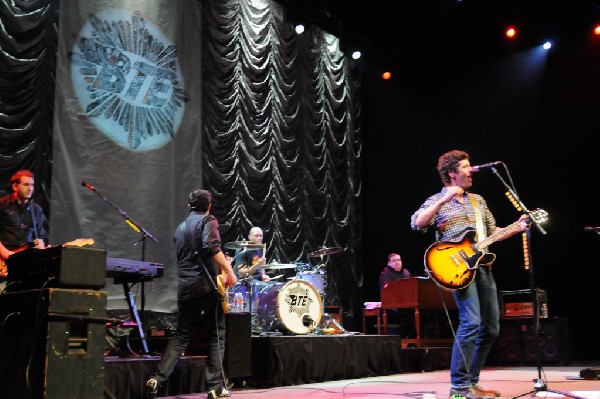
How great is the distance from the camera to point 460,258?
4.76 m

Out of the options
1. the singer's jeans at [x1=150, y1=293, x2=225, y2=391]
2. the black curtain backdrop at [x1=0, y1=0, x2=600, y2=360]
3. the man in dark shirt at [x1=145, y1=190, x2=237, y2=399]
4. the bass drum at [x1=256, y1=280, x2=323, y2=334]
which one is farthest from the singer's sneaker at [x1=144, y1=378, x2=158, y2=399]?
the black curtain backdrop at [x1=0, y1=0, x2=600, y2=360]

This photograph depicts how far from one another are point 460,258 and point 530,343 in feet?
22.6

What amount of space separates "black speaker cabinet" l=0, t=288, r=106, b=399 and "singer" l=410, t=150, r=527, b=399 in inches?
99.4

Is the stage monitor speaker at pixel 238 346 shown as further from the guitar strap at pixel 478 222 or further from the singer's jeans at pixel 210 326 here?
the guitar strap at pixel 478 222

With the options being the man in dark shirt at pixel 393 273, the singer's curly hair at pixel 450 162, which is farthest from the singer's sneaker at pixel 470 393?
the man in dark shirt at pixel 393 273

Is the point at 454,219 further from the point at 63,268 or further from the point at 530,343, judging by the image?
the point at 530,343

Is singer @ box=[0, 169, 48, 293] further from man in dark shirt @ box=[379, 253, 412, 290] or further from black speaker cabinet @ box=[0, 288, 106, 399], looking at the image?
man in dark shirt @ box=[379, 253, 412, 290]

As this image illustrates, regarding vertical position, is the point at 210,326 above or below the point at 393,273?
below

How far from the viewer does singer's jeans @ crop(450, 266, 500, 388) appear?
15.4 feet

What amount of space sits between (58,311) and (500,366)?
29.1 feet

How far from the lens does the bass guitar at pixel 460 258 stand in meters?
4.70

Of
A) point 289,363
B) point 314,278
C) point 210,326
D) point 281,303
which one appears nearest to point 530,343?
point 314,278

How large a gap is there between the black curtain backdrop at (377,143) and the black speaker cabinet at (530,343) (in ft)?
3.94

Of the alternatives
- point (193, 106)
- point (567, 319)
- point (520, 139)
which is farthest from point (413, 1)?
point (567, 319)
